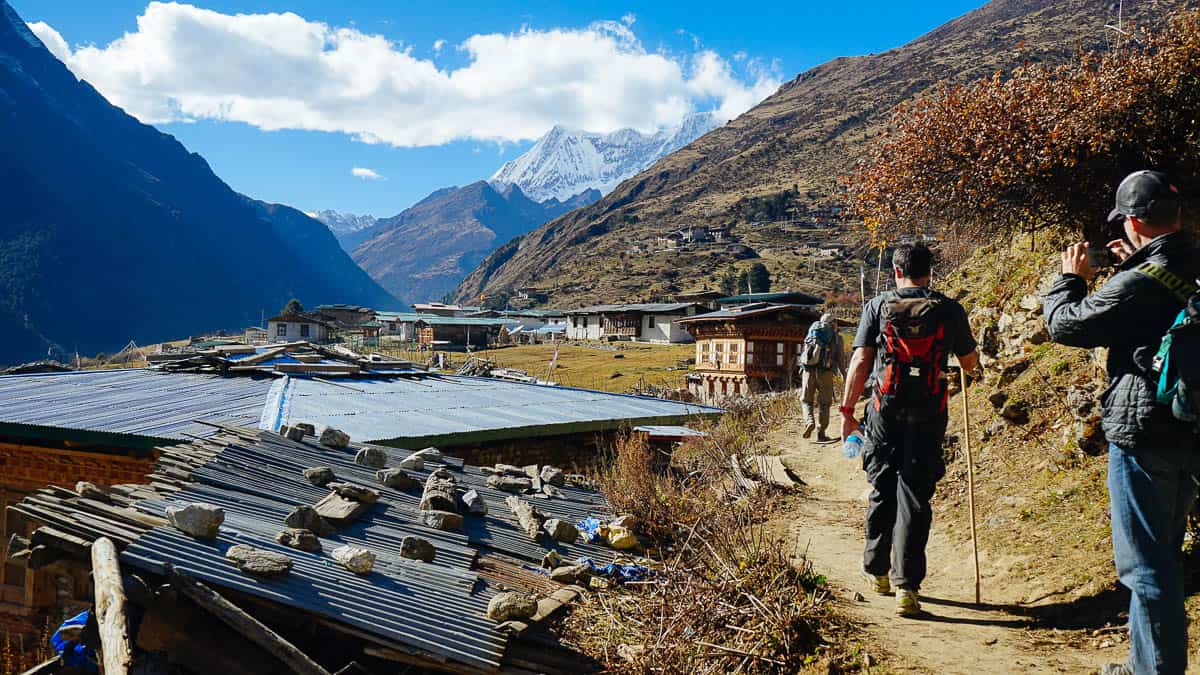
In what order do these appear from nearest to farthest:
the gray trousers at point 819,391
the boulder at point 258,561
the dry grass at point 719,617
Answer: the boulder at point 258,561, the dry grass at point 719,617, the gray trousers at point 819,391

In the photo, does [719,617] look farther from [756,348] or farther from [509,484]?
[756,348]

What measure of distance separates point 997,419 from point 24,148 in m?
176

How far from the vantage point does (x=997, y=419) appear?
7953 millimetres

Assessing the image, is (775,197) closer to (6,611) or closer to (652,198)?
(652,198)

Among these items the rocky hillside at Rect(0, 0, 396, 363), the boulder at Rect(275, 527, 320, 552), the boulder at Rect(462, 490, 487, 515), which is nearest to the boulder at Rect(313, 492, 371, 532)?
the boulder at Rect(275, 527, 320, 552)

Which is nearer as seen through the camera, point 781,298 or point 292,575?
point 292,575

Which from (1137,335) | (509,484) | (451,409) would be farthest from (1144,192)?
(451,409)

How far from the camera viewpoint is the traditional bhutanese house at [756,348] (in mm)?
30828

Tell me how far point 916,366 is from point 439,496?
3.74 metres

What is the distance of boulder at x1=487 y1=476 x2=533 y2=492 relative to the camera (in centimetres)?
729

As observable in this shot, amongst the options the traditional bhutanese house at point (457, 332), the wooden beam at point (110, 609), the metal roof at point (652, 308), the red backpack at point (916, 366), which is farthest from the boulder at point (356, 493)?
the traditional bhutanese house at point (457, 332)

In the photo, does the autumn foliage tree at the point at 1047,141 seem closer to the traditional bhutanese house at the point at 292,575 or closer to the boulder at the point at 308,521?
the traditional bhutanese house at the point at 292,575

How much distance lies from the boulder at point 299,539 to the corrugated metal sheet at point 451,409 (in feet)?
15.1

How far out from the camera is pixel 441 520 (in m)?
5.48
